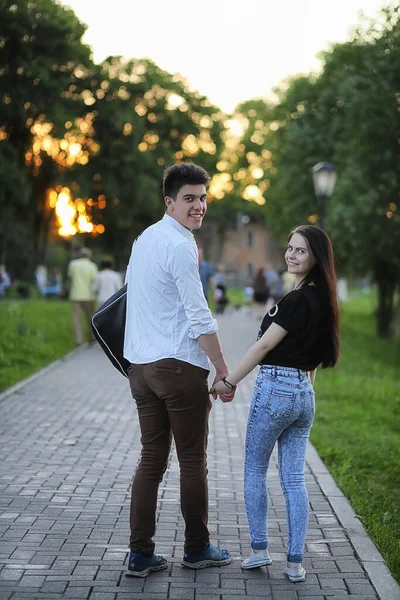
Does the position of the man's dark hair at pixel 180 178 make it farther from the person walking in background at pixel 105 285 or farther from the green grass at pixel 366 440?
the person walking in background at pixel 105 285

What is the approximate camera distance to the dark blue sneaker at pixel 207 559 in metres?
4.96

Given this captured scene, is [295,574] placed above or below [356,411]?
above

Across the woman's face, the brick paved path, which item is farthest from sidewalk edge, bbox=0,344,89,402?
the woman's face

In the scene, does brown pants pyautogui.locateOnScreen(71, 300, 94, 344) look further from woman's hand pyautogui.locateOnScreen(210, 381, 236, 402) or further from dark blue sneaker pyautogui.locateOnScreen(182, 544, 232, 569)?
woman's hand pyautogui.locateOnScreen(210, 381, 236, 402)

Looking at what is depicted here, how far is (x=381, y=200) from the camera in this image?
22562mm

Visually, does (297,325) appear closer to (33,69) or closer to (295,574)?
(295,574)

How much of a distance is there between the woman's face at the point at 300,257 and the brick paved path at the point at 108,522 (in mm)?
1550

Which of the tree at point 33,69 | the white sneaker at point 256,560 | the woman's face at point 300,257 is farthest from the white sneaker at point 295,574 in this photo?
the tree at point 33,69

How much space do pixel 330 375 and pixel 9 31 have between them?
12067 millimetres

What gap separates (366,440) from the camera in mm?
9500

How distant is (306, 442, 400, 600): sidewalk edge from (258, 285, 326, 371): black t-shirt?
1107 mm

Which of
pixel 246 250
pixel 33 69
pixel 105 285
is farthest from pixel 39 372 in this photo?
pixel 246 250

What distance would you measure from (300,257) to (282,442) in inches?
36.8

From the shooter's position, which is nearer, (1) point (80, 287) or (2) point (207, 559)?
(2) point (207, 559)
